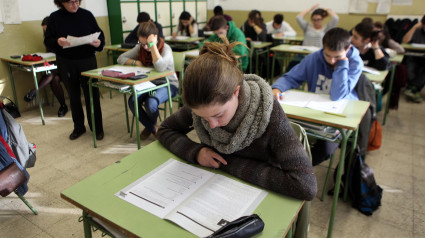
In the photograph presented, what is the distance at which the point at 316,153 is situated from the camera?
197 cm

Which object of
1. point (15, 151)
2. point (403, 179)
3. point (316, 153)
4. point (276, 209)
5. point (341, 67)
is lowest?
point (403, 179)

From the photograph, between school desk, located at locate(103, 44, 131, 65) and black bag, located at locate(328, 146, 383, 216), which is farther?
school desk, located at locate(103, 44, 131, 65)

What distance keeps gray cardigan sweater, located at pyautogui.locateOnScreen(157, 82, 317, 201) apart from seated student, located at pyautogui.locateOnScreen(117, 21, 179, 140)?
1.64 m

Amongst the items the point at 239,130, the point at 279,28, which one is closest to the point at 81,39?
the point at 239,130

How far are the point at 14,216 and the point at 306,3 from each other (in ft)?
20.1

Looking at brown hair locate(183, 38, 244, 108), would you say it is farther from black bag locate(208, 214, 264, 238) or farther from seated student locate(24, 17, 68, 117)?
seated student locate(24, 17, 68, 117)

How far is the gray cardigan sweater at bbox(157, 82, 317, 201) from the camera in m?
0.95

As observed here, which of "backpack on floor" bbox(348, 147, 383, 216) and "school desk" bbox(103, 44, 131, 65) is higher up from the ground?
"school desk" bbox(103, 44, 131, 65)

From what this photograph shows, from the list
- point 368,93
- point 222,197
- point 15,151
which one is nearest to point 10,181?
point 15,151

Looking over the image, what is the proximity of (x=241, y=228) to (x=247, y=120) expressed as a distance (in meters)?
0.39

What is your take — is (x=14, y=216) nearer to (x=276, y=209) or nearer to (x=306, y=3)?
(x=276, y=209)

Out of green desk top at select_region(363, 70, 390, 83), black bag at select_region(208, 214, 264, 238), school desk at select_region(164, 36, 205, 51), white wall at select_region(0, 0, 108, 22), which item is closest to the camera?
black bag at select_region(208, 214, 264, 238)

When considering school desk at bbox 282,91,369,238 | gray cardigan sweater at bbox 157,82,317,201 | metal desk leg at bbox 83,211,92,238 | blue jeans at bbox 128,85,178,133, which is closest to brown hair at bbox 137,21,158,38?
blue jeans at bbox 128,85,178,133

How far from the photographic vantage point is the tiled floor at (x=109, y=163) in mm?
1863
